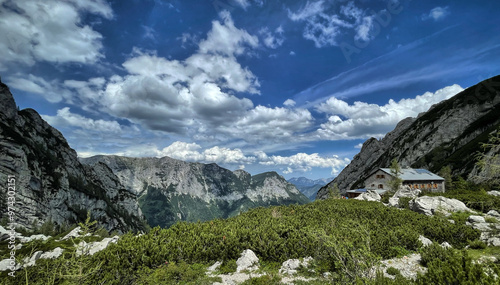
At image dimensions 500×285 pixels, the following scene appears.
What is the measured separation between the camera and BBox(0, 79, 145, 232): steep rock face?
11000cm

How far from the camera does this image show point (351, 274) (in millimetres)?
8445

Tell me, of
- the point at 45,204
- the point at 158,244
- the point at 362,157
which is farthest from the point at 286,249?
the point at 362,157

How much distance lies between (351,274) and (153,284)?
897 cm

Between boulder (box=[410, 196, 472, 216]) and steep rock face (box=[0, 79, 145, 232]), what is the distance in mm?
143109

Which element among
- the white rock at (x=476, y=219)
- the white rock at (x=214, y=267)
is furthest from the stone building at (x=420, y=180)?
the white rock at (x=214, y=267)

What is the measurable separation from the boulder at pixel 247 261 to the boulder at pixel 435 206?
20.7 meters

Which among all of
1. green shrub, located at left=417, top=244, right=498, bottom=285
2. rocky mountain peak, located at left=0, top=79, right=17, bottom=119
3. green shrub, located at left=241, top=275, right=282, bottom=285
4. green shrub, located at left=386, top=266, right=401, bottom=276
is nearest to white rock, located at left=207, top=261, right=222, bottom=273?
green shrub, located at left=241, top=275, right=282, bottom=285

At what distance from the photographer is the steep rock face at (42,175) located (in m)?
110

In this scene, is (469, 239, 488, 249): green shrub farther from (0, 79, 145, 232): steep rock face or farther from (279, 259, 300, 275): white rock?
(0, 79, 145, 232): steep rock face

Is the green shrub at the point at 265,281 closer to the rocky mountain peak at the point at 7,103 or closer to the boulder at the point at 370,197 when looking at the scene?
the boulder at the point at 370,197

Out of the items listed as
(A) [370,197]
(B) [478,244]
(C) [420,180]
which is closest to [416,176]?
(C) [420,180]

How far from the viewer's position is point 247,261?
13.0 m

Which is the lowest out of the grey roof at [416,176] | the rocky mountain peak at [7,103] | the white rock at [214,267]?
the white rock at [214,267]

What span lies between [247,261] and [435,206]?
23.5 metres
